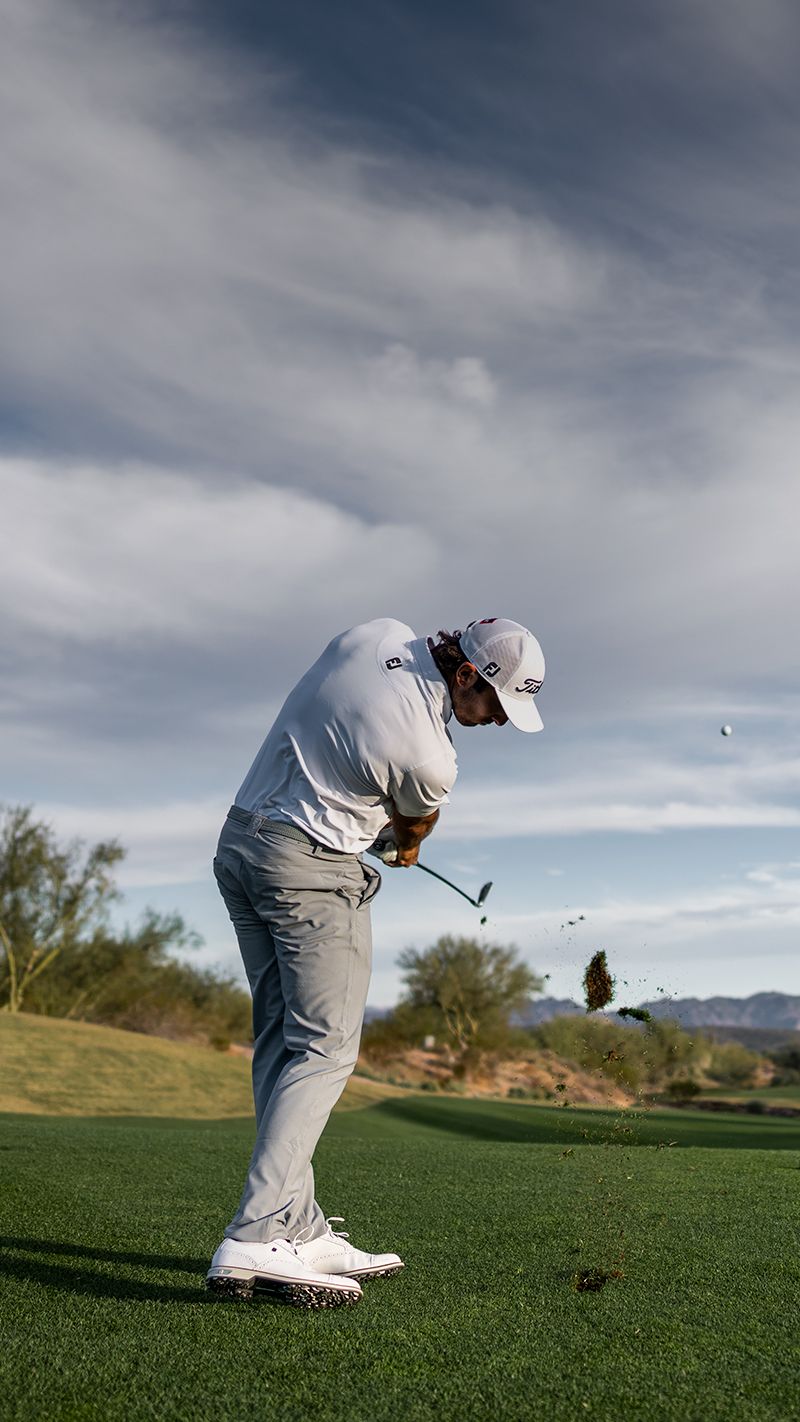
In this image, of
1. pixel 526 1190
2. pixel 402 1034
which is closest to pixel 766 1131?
pixel 526 1190

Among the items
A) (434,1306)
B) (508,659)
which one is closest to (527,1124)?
(434,1306)

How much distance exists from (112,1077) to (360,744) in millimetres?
22353

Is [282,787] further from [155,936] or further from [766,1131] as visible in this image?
[155,936]

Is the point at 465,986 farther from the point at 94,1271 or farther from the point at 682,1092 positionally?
the point at 94,1271

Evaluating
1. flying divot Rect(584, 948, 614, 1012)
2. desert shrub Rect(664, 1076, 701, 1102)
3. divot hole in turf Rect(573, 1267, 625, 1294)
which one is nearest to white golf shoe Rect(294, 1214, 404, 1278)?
divot hole in turf Rect(573, 1267, 625, 1294)

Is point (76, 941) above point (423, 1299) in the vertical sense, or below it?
above

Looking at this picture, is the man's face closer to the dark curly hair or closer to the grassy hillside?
the dark curly hair

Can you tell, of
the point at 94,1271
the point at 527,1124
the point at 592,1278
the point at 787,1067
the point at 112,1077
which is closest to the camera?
the point at 592,1278

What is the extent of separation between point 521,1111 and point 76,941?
2442 centimetres

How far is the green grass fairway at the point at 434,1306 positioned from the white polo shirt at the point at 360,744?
1.58 metres

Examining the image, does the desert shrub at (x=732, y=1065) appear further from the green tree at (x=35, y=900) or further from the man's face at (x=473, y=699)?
the man's face at (x=473, y=699)

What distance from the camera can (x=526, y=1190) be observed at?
6.79 meters

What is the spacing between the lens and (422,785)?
4164 millimetres

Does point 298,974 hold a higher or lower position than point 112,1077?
higher
